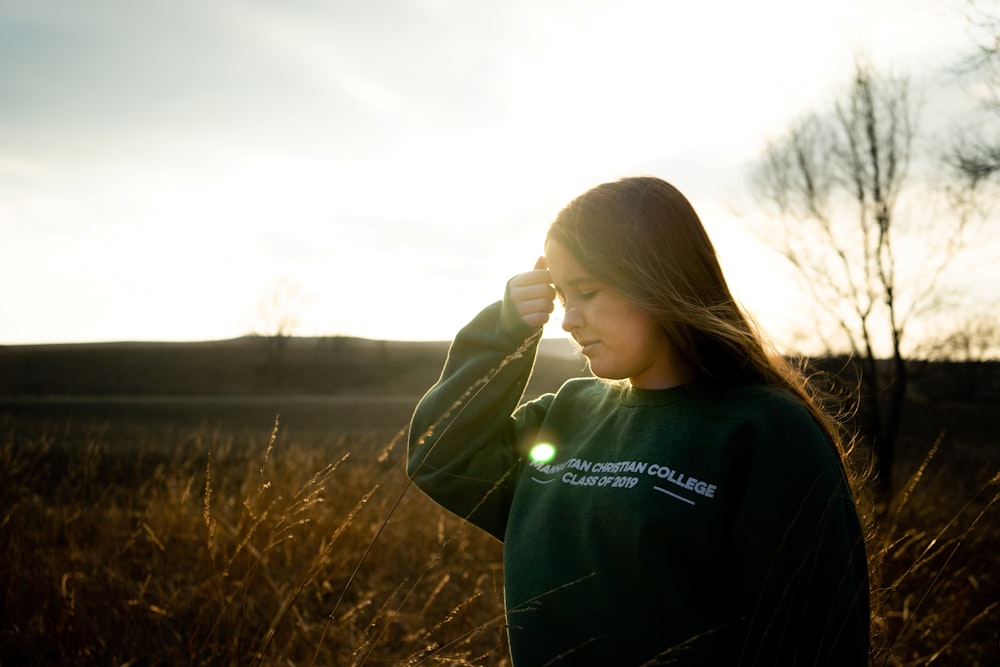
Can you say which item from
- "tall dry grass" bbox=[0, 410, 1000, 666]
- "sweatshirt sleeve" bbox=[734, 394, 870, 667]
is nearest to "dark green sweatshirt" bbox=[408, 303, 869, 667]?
"sweatshirt sleeve" bbox=[734, 394, 870, 667]

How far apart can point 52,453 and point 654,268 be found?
12.6m

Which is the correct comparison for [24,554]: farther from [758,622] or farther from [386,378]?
[386,378]

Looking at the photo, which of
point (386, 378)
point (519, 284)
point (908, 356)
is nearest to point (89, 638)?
point (519, 284)

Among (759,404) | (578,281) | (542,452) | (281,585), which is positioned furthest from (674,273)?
(281,585)

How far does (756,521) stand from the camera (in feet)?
4.00

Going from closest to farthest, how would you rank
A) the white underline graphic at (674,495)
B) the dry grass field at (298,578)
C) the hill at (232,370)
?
the white underline graphic at (674,495)
the dry grass field at (298,578)
the hill at (232,370)

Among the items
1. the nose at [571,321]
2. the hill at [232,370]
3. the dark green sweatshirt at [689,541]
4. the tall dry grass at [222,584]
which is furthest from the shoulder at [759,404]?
the hill at [232,370]

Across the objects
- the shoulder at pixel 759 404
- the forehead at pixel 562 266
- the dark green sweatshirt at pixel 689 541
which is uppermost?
the forehead at pixel 562 266

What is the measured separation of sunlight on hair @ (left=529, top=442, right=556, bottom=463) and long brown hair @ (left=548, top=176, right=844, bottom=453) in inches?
17.4

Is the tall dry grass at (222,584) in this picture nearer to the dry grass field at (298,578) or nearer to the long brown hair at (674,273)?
the dry grass field at (298,578)

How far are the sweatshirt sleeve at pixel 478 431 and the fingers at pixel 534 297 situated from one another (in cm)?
3

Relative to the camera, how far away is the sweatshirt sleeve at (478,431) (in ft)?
5.71

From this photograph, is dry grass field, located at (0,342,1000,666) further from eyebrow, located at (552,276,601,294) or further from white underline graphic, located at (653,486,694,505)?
eyebrow, located at (552,276,601,294)

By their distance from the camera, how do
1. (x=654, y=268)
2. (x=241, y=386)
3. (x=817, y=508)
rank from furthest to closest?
1. (x=241, y=386)
2. (x=654, y=268)
3. (x=817, y=508)
